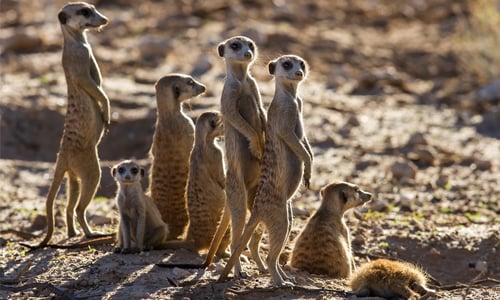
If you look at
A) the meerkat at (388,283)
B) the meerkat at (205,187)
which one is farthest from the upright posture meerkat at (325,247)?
the meerkat at (388,283)

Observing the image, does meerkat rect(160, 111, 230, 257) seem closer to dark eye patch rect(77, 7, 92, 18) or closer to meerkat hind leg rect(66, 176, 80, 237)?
meerkat hind leg rect(66, 176, 80, 237)

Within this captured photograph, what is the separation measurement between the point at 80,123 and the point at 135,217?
998 millimetres

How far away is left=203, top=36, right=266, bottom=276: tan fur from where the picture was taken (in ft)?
22.6

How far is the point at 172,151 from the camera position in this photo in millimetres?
7910

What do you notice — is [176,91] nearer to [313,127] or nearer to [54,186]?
[54,186]

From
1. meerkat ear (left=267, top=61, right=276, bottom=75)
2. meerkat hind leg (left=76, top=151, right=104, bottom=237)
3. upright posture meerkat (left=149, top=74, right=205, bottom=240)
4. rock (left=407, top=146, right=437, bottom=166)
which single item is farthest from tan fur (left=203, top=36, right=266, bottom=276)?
rock (left=407, top=146, right=437, bottom=166)

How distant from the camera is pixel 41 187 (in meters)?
10.6

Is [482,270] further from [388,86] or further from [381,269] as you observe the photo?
[388,86]

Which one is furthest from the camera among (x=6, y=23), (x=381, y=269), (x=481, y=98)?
(x=6, y=23)

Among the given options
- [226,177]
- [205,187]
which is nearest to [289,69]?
[226,177]

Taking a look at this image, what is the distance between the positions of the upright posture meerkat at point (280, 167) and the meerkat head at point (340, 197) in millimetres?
767

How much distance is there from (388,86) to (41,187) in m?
6.28

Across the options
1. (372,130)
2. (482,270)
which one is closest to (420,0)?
(372,130)

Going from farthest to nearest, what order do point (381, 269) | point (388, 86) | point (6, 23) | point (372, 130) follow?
1. point (6, 23)
2. point (388, 86)
3. point (372, 130)
4. point (381, 269)
